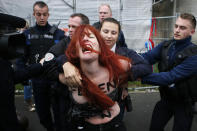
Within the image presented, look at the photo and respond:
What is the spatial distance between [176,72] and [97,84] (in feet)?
2.51

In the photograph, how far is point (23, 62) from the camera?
262cm

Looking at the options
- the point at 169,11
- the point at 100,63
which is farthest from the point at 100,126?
the point at 169,11

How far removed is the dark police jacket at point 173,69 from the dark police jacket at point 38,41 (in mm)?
1392

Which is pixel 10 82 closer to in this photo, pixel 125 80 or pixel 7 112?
pixel 7 112

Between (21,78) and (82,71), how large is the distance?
1.87 feet

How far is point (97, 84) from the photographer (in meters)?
1.36

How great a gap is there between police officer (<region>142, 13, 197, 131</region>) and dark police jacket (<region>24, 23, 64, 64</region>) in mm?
1380

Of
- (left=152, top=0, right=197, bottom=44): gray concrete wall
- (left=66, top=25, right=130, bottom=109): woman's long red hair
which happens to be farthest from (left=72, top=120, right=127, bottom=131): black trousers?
(left=152, top=0, right=197, bottom=44): gray concrete wall

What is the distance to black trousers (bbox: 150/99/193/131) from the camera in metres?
1.89

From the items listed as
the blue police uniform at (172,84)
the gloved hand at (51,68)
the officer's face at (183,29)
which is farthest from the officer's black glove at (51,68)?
the officer's face at (183,29)

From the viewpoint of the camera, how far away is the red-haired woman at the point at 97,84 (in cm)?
127

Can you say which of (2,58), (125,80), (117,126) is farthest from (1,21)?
(117,126)

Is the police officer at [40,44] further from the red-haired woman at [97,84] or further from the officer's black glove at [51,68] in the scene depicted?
the red-haired woman at [97,84]

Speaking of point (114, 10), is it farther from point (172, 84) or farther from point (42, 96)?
point (172, 84)
